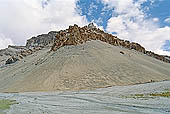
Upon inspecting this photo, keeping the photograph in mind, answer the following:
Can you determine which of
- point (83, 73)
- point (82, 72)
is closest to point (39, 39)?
point (82, 72)

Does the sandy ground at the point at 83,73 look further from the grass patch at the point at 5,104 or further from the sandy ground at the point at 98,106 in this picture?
the sandy ground at the point at 98,106

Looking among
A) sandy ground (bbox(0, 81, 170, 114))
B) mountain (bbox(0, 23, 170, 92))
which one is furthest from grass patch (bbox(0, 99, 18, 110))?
mountain (bbox(0, 23, 170, 92))

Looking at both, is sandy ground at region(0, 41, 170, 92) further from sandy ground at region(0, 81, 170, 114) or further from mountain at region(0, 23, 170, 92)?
sandy ground at region(0, 81, 170, 114)

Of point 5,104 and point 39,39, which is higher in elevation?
point 39,39

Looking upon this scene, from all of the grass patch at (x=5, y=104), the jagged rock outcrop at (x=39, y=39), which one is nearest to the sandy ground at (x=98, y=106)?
the grass patch at (x=5, y=104)

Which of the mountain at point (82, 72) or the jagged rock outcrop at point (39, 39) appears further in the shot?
the jagged rock outcrop at point (39, 39)

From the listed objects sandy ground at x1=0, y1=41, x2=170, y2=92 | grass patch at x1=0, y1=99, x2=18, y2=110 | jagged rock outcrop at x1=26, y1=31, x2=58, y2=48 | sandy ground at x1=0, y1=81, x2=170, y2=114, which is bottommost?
grass patch at x1=0, y1=99, x2=18, y2=110

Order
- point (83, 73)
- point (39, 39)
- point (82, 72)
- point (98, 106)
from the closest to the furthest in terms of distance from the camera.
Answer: point (98, 106)
point (83, 73)
point (82, 72)
point (39, 39)

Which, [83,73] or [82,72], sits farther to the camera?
[82,72]

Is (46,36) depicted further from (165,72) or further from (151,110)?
(151,110)

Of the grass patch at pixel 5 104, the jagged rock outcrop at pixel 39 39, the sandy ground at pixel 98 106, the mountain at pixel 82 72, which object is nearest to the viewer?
the sandy ground at pixel 98 106

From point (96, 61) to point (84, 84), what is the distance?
43.2ft

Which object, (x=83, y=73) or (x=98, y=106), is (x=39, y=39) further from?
(x=98, y=106)

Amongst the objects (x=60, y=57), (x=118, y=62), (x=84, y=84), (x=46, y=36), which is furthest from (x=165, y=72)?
(x=46, y=36)
